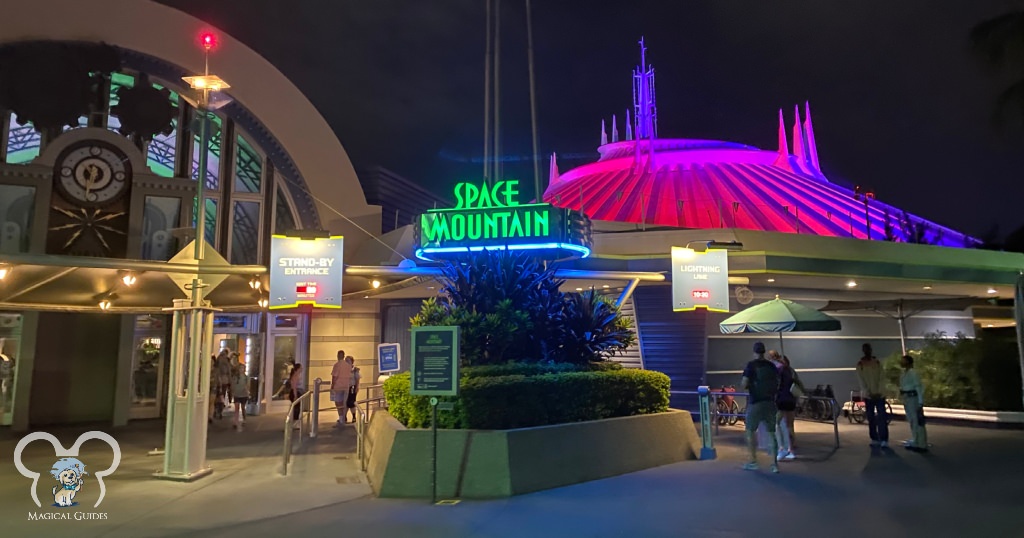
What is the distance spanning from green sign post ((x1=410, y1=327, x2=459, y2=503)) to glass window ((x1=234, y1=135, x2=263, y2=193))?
13.4 m

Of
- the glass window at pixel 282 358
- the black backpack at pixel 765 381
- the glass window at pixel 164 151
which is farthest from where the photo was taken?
the glass window at pixel 282 358

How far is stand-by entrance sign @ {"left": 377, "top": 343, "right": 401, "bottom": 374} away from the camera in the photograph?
54.7 ft

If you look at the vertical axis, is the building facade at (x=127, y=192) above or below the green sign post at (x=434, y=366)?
above

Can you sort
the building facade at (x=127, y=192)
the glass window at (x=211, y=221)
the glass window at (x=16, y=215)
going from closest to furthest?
1. the glass window at (x=16, y=215)
2. the building facade at (x=127, y=192)
3. the glass window at (x=211, y=221)

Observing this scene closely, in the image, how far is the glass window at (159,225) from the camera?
683 inches

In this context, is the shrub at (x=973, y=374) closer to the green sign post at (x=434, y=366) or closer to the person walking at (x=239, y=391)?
the green sign post at (x=434, y=366)

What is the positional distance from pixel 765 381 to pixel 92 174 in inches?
663

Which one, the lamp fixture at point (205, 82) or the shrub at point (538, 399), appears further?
the lamp fixture at point (205, 82)

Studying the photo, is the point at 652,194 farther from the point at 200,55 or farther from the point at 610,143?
the point at 200,55

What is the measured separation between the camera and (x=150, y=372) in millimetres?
18000

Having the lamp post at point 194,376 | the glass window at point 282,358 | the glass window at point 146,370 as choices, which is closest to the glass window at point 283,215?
the glass window at point 282,358

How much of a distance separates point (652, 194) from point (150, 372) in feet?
63.6

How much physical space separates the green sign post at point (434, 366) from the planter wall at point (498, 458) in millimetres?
244

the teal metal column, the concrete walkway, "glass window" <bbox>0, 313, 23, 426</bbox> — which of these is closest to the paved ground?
the concrete walkway
